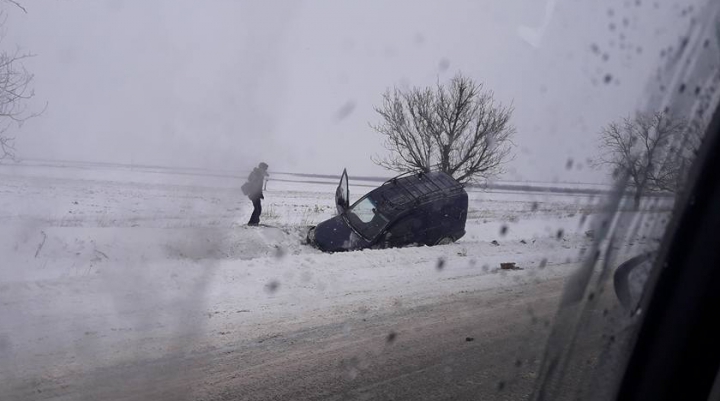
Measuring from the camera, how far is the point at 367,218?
40.0 ft

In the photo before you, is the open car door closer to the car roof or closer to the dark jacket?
the car roof

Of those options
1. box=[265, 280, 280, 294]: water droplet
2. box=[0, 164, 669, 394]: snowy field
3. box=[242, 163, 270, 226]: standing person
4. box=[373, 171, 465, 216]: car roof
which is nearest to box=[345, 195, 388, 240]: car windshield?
box=[373, 171, 465, 216]: car roof

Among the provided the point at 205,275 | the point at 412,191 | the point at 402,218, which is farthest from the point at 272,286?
the point at 412,191

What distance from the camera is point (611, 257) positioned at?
316cm

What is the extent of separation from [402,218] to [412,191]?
830 mm

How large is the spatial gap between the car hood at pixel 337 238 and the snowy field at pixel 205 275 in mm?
335

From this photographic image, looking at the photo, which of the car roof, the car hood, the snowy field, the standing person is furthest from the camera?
the standing person

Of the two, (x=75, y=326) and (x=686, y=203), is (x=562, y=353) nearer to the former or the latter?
(x=686, y=203)

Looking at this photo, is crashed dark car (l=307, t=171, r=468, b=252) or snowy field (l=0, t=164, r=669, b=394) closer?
snowy field (l=0, t=164, r=669, b=394)

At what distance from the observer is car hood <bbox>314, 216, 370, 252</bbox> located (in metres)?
11.5

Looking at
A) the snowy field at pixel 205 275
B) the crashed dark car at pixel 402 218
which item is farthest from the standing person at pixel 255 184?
the crashed dark car at pixel 402 218

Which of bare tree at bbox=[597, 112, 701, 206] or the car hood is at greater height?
bare tree at bbox=[597, 112, 701, 206]

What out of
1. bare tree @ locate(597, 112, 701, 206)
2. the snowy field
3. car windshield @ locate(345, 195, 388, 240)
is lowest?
the snowy field

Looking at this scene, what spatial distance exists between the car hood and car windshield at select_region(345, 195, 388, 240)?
0.16 metres
